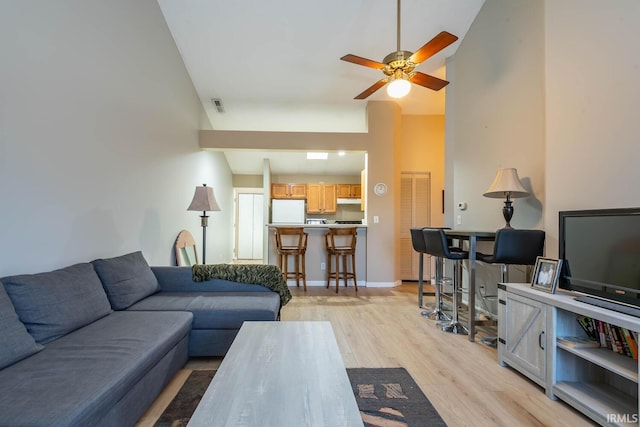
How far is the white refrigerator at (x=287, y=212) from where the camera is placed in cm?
711

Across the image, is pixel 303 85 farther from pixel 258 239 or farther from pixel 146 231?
pixel 258 239

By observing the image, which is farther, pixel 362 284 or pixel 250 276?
pixel 362 284

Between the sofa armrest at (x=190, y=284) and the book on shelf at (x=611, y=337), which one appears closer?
the book on shelf at (x=611, y=337)

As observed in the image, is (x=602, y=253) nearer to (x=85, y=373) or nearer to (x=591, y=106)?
(x=591, y=106)

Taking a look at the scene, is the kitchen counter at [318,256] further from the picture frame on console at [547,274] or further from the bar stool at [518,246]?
the picture frame on console at [547,274]

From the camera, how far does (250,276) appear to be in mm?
2711

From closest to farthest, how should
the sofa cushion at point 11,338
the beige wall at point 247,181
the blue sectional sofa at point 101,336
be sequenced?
1. the blue sectional sofa at point 101,336
2. the sofa cushion at point 11,338
3. the beige wall at point 247,181

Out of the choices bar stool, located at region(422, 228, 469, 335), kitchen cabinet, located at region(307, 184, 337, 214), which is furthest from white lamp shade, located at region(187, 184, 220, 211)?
kitchen cabinet, located at region(307, 184, 337, 214)

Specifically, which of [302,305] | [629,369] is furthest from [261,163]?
[629,369]

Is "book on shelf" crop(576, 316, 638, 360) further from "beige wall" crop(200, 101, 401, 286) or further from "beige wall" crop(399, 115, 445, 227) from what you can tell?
"beige wall" crop(399, 115, 445, 227)

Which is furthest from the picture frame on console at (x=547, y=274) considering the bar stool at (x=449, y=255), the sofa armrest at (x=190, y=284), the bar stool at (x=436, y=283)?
the sofa armrest at (x=190, y=284)

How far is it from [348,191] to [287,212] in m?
1.62

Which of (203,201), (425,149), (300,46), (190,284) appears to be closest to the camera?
(190,284)

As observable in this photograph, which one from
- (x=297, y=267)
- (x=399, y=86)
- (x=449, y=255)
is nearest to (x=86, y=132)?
(x=399, y=86)
